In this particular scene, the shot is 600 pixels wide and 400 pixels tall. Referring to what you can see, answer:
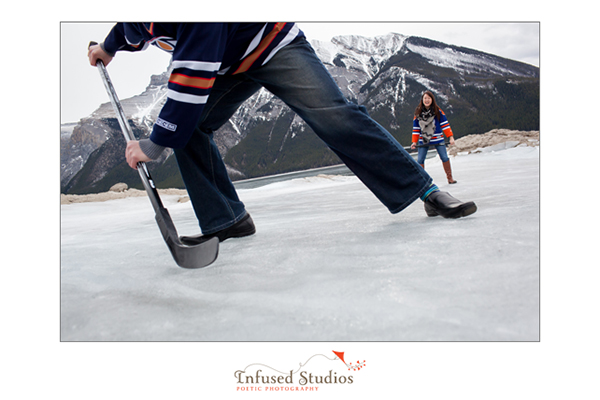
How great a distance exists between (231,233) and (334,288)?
0.76 m

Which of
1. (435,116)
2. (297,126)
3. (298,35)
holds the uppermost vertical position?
(298,35)

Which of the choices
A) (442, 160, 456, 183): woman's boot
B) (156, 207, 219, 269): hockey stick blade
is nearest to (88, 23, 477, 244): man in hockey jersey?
(156, 207, 219, 269): hockey stick blade

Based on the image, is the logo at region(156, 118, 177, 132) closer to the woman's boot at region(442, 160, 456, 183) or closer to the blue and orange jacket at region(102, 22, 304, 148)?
the blue and orange jacket at region(102, 22, 304, 148)

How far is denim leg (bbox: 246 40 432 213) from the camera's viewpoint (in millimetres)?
1141

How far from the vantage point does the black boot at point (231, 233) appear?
1.36m

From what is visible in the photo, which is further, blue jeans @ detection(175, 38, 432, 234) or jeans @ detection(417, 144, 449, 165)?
jeans @ detection(417, 144, 449, 165)

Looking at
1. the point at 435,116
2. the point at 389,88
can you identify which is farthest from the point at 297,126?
the point at 435,116

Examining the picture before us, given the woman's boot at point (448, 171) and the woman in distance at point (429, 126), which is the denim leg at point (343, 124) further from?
the woman in distance at point (429, 126)
